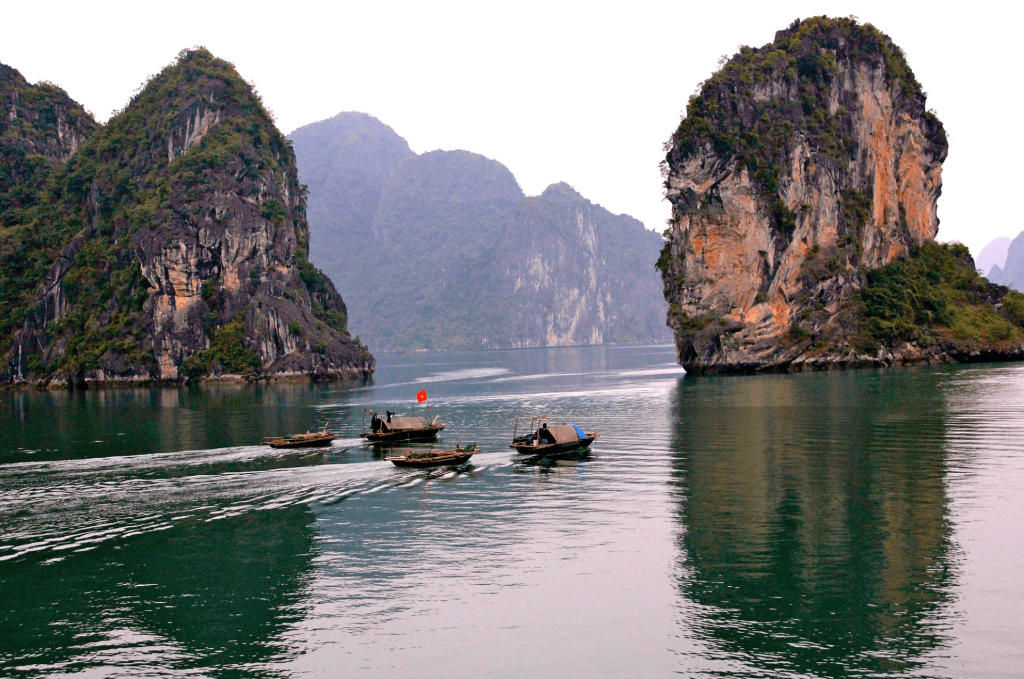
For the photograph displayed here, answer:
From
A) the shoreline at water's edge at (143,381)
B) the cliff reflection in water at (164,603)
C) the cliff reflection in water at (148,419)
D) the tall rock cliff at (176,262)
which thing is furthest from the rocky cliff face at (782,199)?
the cliff reflection in water at (164,603)

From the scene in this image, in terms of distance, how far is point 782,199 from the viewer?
373ft

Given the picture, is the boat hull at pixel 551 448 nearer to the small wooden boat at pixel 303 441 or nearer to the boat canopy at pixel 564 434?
the boat canopy at pixel 564 434

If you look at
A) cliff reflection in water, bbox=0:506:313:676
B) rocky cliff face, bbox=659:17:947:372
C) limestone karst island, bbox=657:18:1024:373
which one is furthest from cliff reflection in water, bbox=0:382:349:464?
limestone karst island, bbox=657:18:1024:373

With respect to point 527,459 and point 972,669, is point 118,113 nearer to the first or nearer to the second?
point 527,459

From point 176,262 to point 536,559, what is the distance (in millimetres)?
129698

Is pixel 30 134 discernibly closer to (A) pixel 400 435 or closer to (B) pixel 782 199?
(B) pixel 782 199

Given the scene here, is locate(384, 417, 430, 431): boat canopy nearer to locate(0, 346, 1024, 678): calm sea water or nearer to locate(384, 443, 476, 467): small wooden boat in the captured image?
locate(0, 346, 1024, 678): calm sea water

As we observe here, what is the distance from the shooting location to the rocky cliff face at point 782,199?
111 metres

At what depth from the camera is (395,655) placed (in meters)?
17.9

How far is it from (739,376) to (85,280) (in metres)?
115

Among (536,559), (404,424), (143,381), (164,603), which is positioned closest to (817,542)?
(536,559)

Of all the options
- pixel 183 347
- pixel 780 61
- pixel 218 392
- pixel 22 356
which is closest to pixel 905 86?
pixel 780 61

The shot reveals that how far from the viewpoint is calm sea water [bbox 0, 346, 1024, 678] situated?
17828 millimetres

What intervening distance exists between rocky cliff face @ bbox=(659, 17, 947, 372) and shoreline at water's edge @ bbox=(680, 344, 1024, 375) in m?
0.69
